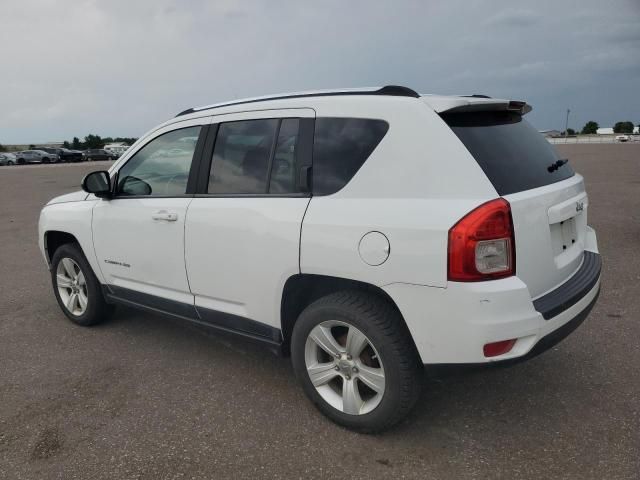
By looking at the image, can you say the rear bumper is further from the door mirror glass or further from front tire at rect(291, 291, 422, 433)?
the door mirror glass

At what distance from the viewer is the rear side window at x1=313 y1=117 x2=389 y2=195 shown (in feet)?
8.84

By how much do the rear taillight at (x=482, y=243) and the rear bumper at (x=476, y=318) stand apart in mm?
50

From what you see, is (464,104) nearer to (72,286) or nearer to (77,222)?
(77,222)

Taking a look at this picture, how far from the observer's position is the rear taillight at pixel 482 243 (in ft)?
7.56

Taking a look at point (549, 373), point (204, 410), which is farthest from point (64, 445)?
point (549, 373)

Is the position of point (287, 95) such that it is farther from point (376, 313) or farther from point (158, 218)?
point (376, 313)

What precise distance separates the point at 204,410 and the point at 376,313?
1277 mm

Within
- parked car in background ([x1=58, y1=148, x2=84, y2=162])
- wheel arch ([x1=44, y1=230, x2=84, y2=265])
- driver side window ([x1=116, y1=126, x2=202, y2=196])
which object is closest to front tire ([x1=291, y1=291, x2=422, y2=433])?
driver side window ([x1=116, y1=126, x2=202, y2=196])

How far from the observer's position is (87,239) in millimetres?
4145

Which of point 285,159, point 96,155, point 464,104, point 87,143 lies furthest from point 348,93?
point 87,143

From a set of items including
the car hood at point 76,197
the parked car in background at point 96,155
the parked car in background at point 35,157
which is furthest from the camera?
the parked car in background at point 96,155

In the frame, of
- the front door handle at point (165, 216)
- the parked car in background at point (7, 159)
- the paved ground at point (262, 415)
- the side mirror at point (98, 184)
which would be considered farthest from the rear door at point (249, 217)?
the parked car in background at point (7, 159)

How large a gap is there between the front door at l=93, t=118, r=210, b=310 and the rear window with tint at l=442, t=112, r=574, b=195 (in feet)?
5.64

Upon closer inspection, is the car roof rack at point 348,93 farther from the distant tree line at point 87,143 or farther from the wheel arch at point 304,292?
the distant tree line at point 87,143
